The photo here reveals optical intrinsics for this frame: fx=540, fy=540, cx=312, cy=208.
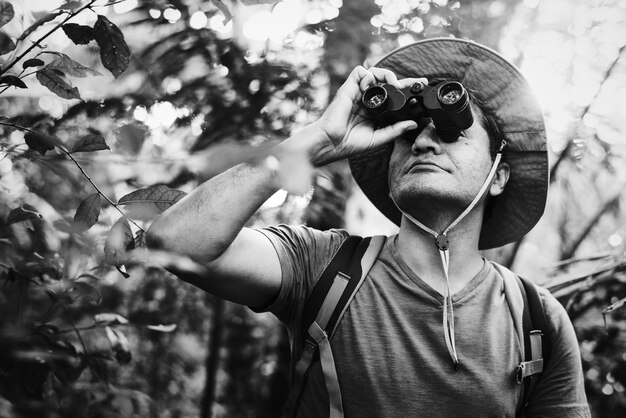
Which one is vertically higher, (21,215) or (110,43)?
(110,43)

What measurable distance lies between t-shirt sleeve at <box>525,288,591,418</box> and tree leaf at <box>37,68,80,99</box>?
1.74m

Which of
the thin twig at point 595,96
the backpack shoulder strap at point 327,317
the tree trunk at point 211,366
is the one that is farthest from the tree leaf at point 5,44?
the thin twig at point 595,96

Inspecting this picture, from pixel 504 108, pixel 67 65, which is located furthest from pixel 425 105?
pixel 67 65

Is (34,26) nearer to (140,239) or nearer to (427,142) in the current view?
(140,239)

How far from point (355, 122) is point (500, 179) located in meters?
0.77

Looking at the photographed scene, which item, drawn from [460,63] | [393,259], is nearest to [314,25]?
[460,63]

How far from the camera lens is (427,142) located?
6.91 ft

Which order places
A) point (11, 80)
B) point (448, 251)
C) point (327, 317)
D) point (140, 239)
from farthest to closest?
point (448, 251) → point (327, 317) → point (140, 239) → point (11, 80)

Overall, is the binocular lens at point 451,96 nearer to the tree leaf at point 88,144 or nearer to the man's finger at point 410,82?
the man's finger at point 410,82

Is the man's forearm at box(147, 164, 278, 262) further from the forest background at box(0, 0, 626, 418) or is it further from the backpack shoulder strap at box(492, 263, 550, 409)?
the backpack shoulder strap at box(492, 263, 550, 409)

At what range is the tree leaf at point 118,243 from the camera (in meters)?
1.16

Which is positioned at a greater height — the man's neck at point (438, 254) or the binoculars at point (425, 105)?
the binoculars at point (425, 105)

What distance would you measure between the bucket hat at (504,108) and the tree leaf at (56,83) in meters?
1.41

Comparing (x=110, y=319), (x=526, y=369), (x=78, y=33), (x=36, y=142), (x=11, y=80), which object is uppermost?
(x=78, y=33)
